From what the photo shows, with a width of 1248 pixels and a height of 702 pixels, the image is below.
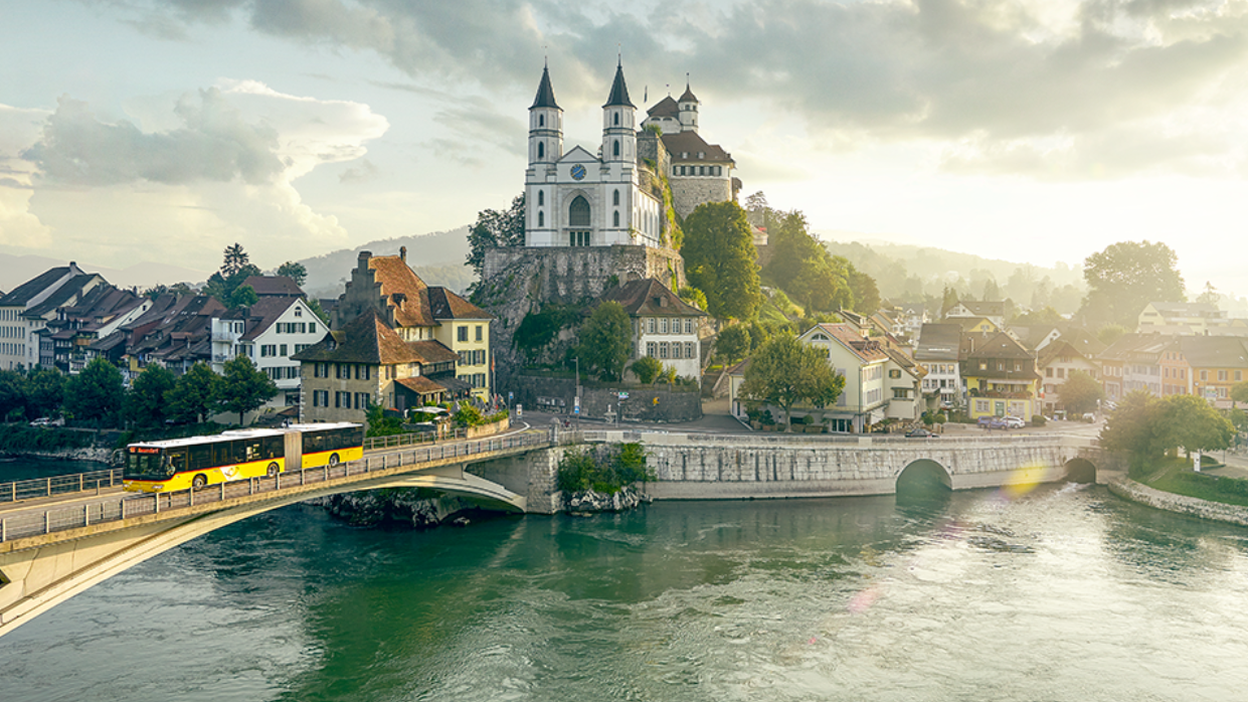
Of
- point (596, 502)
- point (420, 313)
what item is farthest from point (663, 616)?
point (420, 313)

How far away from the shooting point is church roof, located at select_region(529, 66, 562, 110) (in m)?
98.8

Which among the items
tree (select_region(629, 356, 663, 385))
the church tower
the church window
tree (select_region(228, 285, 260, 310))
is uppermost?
the church tower

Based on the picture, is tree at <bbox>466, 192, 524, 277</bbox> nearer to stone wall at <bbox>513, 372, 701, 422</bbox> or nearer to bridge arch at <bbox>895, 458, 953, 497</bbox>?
stone wall at <bbox>513, 372, 701, 422</bbox>

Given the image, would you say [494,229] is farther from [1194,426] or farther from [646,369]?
[1194,426]

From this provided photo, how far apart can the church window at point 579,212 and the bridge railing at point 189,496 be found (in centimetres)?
5296

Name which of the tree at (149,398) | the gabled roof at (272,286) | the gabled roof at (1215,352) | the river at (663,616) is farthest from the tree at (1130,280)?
the tree at (149,398)

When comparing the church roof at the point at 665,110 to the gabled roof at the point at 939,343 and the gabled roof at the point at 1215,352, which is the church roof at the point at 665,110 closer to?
the gabled roof at the point at 939,343

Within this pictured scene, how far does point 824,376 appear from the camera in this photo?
68938 mm

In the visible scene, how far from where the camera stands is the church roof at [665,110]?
437 feet

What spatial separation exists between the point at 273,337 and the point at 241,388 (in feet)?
28.3

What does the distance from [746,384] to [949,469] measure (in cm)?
1702

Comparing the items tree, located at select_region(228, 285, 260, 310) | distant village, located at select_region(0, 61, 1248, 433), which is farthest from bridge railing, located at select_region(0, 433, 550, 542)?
tree, located at select_region(228, 285, 260, 310)

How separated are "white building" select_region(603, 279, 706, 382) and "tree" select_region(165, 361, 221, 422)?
121ft

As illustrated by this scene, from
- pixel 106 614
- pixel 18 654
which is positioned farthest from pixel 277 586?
pixel 18 654
